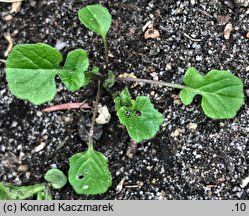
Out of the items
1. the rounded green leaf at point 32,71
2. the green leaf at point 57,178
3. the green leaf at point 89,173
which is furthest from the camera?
the green leaf at point 57,178

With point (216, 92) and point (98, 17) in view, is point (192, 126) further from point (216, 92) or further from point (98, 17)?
point (98, 17)

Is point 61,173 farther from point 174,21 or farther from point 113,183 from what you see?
point 174,21

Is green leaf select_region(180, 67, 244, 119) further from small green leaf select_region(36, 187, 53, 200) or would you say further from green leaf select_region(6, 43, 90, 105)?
small green leaf select_region(36, 187, 53, 200)

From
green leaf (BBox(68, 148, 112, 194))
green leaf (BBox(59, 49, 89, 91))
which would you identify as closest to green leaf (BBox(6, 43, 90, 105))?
green leaf (BBox(59, 49, 89, 91))

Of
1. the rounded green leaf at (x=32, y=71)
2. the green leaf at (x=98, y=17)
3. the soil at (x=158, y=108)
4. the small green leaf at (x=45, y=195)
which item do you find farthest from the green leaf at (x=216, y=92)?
the small green leaf at (x=45, y=195)

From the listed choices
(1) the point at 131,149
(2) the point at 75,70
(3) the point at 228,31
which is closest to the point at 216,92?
(3) the point at 228,31

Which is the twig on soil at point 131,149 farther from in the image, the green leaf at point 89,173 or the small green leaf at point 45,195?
the small green leaf at point 45,195
